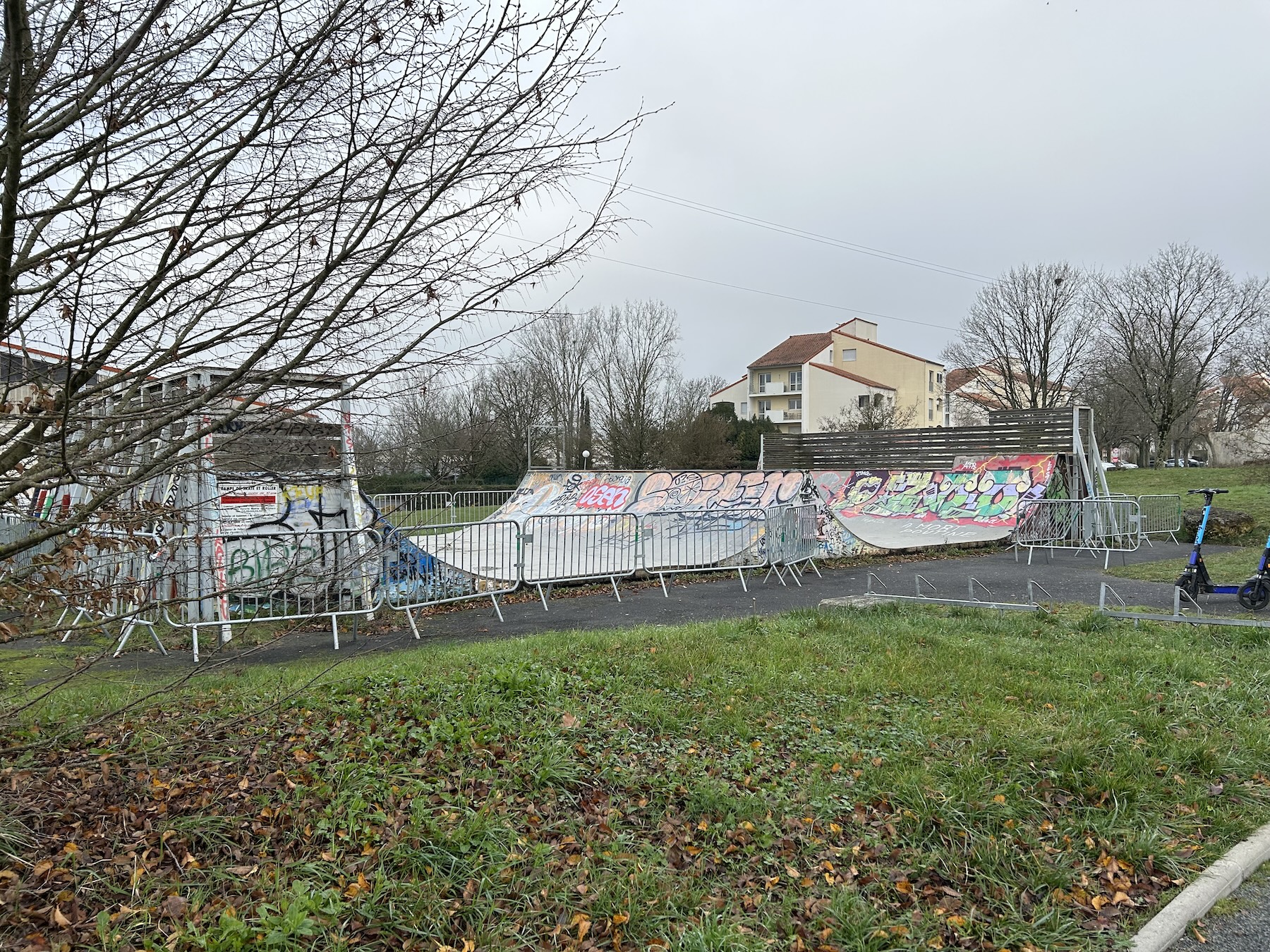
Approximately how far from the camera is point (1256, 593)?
363 inches

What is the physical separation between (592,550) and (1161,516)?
643 inches

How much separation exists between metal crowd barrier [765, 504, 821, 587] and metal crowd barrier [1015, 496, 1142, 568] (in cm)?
599

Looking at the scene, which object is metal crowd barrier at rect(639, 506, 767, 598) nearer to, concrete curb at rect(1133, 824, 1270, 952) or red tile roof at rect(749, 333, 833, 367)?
concrete curb at rect(1133, 824, 1270, 952)

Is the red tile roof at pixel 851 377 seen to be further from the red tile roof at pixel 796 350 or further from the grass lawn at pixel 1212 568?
the grass lawn at pixel 1212 568

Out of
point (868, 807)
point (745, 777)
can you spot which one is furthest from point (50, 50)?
point (868, 807)

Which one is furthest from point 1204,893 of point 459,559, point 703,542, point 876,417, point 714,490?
point 876,417

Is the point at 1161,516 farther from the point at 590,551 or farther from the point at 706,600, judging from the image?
the point at 590,551

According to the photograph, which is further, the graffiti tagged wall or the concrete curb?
the graffiti tagged wall

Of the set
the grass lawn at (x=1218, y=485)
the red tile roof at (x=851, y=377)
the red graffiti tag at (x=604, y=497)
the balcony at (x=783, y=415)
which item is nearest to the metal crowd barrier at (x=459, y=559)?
the red graffiti tag at (x=604, y=497)

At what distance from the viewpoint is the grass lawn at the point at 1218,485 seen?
1930 cm

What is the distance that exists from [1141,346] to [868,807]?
1700 inches

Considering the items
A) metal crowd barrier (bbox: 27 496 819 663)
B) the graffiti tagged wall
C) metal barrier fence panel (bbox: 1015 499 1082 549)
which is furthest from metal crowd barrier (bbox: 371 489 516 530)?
metal barrier fence panel (bbox: 1015 499 1082 549)

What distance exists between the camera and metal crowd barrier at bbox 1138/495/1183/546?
63.1 feet

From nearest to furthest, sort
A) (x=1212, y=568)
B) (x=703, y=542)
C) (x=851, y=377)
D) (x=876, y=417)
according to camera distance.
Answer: (x=1212, y=568) < (x=703, y=542) < (x=876, y=417) < (x=851, y=377)
